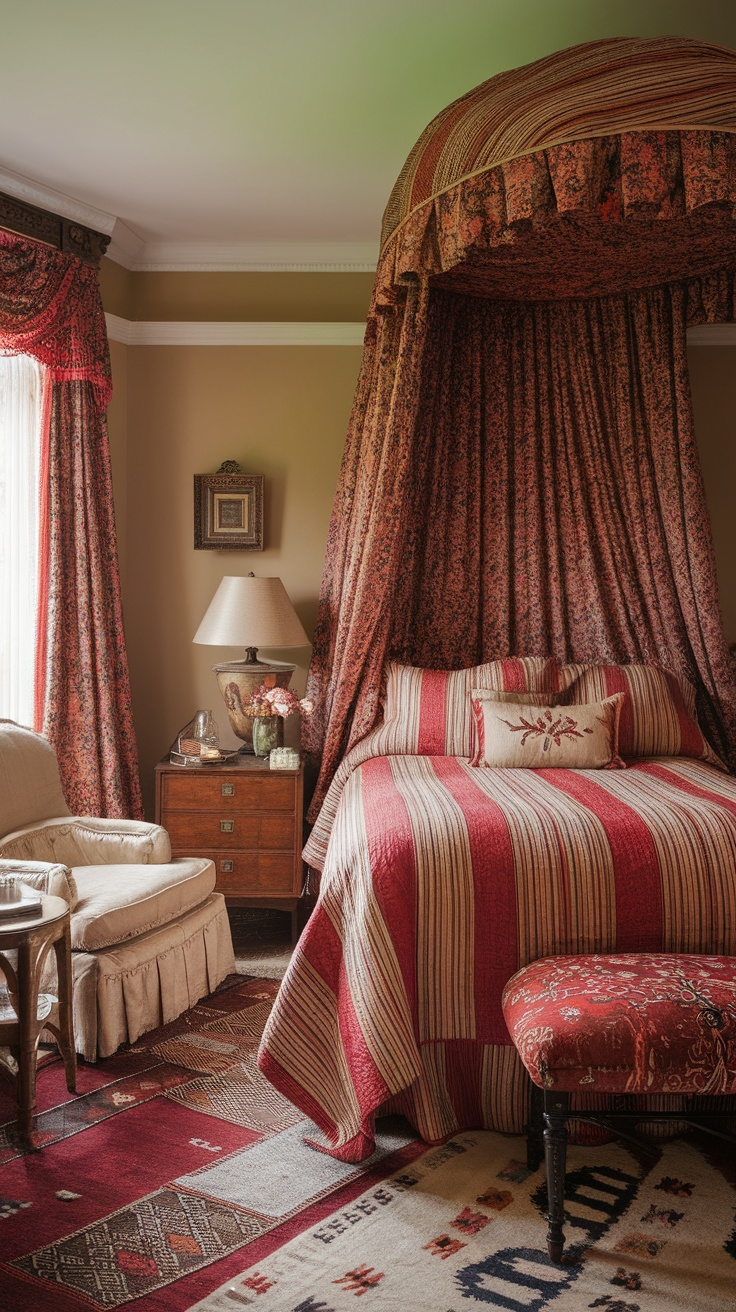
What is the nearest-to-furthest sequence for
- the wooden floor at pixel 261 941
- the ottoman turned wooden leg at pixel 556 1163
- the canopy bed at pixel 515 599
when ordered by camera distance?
the ottoman turned wooden leg at pixel 556 1163 → the canopy bed at pixel 515 599 → the wooden floor at pixel 261 941

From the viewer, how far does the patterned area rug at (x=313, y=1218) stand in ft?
6.50

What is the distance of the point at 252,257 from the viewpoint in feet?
16.2

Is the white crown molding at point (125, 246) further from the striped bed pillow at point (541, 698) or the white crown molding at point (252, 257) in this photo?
the striped bed pillow at point (541, 698)

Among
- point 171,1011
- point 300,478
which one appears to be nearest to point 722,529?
point 300,478

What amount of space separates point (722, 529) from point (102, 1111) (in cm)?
357

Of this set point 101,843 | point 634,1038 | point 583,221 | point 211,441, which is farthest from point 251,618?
point 634,1038

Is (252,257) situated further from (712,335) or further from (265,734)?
(265,734)

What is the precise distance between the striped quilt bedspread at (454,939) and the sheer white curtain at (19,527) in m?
2.15

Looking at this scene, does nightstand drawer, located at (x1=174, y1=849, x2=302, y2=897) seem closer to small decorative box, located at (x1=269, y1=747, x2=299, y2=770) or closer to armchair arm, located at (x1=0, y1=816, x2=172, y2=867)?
small decorative box, located at (x1=269, y1=747, x2=299, y2=770)

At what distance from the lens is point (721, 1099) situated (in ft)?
8.54

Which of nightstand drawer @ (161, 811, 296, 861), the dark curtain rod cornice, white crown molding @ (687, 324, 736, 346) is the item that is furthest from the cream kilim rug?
the dark curtain rod cornice

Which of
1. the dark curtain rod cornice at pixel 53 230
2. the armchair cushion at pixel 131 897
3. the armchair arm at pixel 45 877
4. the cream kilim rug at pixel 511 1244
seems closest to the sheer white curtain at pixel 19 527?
the dark curtain rod cornice at pixel 53 230

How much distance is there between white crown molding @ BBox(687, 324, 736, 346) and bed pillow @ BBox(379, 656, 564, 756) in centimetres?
169

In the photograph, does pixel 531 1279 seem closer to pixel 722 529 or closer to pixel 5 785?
pixel 5 785
